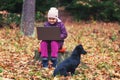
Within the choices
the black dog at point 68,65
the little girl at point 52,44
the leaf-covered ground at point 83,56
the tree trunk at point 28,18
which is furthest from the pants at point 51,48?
the tree trunk at point 28,18

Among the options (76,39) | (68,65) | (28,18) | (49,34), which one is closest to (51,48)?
(49,34)

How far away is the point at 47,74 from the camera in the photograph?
9641 millimetres

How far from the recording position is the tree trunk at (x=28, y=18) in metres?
17.1

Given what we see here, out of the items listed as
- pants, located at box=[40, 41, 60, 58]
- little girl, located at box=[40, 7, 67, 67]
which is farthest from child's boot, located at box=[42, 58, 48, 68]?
pants, located at box=[40, 41, 60, 58]

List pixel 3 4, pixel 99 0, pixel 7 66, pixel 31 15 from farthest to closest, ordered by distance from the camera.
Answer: pixel 99 0 → pixel 3 4 → pixel 31 15 → pixel 7 66

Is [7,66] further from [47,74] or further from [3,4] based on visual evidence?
[3,4]

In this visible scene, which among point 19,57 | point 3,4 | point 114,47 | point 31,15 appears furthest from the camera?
point 3,4

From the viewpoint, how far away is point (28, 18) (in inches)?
682

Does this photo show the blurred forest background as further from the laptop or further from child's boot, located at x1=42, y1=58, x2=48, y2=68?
the laptop

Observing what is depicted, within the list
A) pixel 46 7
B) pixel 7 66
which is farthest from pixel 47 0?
pixel 7 66

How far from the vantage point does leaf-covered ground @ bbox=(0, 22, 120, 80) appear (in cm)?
962

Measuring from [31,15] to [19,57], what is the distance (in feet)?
18.0

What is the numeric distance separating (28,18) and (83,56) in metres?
5.32

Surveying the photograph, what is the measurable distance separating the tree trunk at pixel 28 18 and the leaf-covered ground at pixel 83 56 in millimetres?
401
